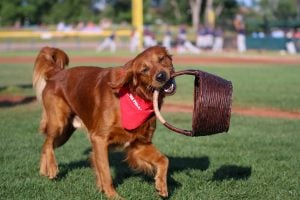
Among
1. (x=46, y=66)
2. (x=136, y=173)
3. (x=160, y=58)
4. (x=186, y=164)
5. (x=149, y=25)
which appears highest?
(x=160, y=58)

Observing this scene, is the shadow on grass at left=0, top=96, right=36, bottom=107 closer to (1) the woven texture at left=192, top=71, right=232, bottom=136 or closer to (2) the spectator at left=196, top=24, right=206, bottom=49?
(1) the woven texture at left=192, top=71, right=232, bottom=136

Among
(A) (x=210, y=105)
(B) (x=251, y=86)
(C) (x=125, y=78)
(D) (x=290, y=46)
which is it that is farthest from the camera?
(D) (x=290, y=46)

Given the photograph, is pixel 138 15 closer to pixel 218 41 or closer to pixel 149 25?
pixel 218 41

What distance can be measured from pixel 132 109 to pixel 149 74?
0.47m

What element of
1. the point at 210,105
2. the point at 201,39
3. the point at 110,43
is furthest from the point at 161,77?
the point at 201,39

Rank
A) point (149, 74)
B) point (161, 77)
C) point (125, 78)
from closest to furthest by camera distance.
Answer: point (161, 77) < point (149, 74) < point (125, 78)

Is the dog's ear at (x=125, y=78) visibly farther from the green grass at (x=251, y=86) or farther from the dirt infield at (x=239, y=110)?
the green grass at (x=251, y=86)

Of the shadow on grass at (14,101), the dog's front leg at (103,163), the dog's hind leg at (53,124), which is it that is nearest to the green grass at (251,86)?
the shadow on grass at (14,101)

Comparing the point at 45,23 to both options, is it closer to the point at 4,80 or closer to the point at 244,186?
the point at 4,80

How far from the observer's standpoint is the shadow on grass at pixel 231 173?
7.62 m

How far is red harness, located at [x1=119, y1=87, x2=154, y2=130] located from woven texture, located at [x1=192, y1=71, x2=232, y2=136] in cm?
53

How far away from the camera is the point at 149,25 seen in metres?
101

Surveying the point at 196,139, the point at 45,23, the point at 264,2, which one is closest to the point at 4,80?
the point at 196,139

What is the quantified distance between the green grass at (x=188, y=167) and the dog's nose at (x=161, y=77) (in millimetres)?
1401
